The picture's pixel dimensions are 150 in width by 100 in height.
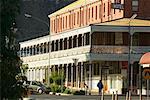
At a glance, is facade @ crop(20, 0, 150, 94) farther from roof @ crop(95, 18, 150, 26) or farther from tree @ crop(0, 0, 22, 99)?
tree @ crop(0, 0, 22, 99)

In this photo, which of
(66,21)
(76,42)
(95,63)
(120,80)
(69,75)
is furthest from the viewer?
(66,21)

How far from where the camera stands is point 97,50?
221 ft

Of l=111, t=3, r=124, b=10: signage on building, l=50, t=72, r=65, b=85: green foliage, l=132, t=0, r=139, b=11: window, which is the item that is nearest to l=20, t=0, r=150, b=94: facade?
l=111, t=3, r=124, b=10: signage on building

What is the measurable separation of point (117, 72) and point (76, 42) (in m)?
10.5

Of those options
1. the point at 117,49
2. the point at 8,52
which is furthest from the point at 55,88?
the point at 8,52

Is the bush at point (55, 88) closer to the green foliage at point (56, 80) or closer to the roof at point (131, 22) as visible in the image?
the green foliage at point (56, 80)

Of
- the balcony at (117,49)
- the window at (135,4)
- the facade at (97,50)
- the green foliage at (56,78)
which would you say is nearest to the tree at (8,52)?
the facade at (97,50)

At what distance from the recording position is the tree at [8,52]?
41.2 feet

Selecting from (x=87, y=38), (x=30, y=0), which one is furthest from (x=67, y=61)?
(x=30, y=0)

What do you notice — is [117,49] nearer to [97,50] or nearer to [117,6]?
[97,50]

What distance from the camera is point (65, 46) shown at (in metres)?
83.6

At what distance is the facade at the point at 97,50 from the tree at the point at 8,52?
150 feet

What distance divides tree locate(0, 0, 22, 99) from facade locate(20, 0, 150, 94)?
45.6 m

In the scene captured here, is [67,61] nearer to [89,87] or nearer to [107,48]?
[89,87]
